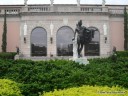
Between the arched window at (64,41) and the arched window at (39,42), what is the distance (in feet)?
5.32

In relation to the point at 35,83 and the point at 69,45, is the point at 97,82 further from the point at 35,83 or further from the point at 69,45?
the point at 69,45

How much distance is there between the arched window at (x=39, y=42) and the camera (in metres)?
46.8

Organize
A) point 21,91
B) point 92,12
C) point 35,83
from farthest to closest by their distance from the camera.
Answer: point 92,12
point 35,83
point 21,91

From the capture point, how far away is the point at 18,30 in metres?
48.2

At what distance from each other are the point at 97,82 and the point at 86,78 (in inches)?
28.7

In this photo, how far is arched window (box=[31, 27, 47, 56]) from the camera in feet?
154

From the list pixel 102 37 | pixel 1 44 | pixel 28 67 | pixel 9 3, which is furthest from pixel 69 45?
pixel 28 67

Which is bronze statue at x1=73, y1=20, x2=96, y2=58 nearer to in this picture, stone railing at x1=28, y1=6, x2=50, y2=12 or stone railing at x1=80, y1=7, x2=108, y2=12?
stone railing at x1=80, y1=7, x2=108, y2=12

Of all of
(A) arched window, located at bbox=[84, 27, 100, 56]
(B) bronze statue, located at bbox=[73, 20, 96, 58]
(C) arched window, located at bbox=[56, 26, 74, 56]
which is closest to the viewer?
(B) bronze statue, located at bbox=[73, 20, 96, 58]

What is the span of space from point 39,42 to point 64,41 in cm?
293

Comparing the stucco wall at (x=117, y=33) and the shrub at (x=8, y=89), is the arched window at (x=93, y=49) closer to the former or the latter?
the stucco wall at (x=117, y=33)

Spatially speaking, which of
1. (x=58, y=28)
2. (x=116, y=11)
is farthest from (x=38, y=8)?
(x=116, y=11)

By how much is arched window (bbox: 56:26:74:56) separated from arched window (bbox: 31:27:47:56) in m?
1.62

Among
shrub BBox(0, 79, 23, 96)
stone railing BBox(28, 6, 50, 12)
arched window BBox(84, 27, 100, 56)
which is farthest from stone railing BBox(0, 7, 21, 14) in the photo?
shrub BBox(0, 79, 23, 96)
